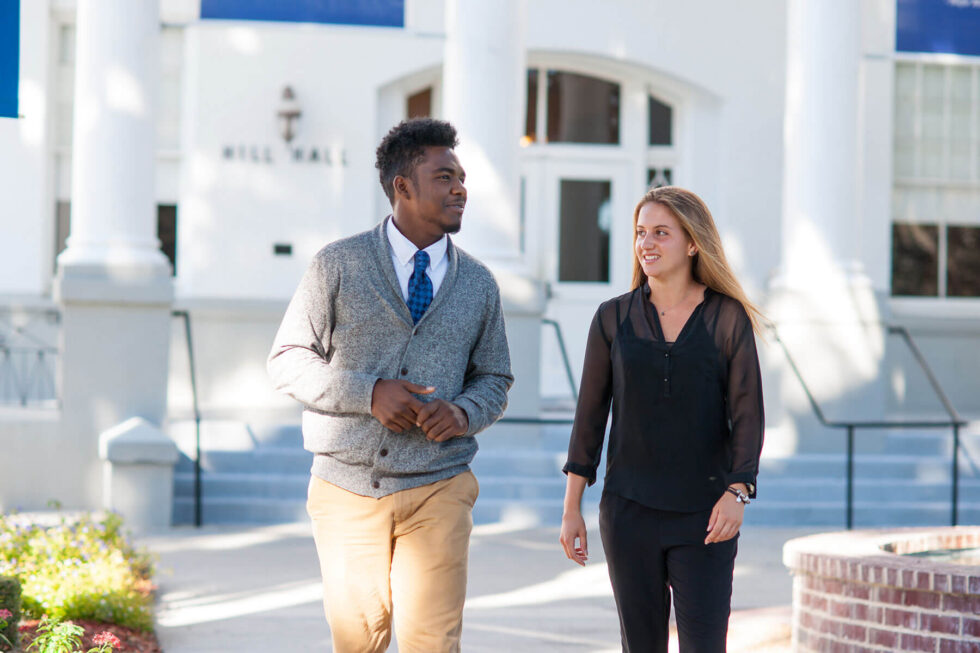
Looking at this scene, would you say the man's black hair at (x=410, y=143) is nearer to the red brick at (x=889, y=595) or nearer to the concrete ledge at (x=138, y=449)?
the red brick at (x=889, y=595)

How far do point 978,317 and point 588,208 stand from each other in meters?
4.44

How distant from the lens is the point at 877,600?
465 centimetres

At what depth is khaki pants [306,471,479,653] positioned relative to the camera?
3432 millimetres

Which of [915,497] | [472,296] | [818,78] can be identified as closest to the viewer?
[472,296]

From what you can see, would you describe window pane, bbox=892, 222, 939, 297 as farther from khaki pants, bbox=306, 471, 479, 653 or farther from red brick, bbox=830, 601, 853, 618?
khaki pants, bbox=306, 471, 479, 653

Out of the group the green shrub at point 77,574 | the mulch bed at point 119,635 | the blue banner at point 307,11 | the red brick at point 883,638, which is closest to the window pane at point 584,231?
the blue banner at point 307,11

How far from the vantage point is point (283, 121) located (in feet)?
42.4

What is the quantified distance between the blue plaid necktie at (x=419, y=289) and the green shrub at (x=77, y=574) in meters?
2.59

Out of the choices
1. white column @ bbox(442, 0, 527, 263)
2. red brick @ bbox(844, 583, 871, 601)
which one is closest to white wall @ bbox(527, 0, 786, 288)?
white column @ bbox(442, 0, 527, 263)

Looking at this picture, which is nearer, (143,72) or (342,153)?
(143,72)

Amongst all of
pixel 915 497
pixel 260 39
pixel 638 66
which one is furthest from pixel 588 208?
pixel 915 497

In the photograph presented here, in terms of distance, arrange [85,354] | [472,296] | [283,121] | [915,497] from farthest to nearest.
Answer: [283,121], [915,497], [85,354], [472,296]

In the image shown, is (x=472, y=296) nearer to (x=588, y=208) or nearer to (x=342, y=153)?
(x=342, y=153)

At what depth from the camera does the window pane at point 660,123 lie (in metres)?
14.1
